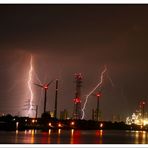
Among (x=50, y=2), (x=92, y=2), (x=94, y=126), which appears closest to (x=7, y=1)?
(x=50, y=2)

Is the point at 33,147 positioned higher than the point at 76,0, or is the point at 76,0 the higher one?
the point at 76,0

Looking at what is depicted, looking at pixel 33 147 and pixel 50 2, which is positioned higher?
pixel 50 2

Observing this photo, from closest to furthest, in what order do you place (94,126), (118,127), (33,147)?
(33,147)
(94,126)
(118,127)

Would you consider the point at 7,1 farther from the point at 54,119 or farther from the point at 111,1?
the point at 54,119

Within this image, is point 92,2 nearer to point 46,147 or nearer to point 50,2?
point 50,2

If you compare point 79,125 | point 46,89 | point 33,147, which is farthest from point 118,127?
point 33,147

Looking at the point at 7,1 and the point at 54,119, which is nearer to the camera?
the point at 7,1

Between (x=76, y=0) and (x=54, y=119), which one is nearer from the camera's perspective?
(x=76, y=0)

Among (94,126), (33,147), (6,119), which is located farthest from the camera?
(94,126)

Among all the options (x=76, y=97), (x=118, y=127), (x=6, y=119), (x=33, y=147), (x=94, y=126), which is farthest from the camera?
(x=118, y=127)
